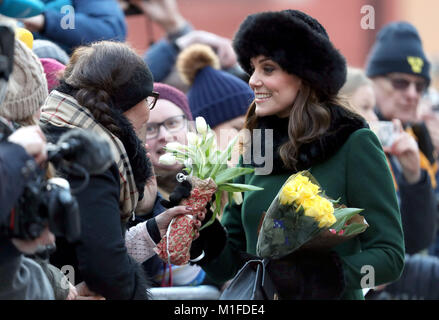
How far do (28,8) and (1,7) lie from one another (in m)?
0.13

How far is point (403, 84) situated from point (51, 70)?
2.97 m

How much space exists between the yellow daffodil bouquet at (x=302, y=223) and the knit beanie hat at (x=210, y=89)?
1.68 meters

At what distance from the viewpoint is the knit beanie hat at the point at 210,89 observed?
180 inches

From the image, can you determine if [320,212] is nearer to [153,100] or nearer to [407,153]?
[153,100]

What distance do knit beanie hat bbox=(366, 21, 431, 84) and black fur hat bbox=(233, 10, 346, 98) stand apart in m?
2.58

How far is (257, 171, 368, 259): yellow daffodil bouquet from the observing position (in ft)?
8.94

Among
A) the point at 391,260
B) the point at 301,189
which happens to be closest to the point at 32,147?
the point at 301,189

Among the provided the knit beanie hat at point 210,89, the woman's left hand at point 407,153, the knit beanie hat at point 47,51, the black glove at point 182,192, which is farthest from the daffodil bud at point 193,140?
the woman's left hand at point 407,153

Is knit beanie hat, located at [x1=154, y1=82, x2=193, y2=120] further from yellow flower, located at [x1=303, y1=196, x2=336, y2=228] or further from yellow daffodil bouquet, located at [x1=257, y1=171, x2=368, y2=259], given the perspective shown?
yellow flower, located at [x1=303, y1=196, x2=336, y2=228]

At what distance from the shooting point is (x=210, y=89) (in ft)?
15.2

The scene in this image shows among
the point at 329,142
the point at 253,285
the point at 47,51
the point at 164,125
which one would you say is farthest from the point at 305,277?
the point at 47,51

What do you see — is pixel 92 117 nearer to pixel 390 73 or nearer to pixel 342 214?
pixel 342 214

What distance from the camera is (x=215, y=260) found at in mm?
3389

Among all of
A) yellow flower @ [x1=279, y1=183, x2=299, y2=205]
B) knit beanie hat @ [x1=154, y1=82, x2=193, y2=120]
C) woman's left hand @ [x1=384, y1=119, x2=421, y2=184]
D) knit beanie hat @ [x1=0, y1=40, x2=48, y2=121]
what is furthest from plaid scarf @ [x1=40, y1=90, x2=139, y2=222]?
woman's left hand @ [x1=384, y1=119, x2=421, y2=184]
